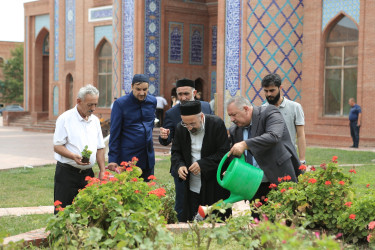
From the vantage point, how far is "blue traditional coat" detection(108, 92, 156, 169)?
5488 mm

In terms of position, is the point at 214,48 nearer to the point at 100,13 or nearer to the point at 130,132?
the point at 100,13

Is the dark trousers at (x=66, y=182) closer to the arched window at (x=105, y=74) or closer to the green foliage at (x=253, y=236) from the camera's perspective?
the green foliage at (x=253, y=236)

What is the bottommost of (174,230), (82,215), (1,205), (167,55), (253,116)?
(1,205)

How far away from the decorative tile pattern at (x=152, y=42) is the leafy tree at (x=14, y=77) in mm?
29229

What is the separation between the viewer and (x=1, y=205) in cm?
708

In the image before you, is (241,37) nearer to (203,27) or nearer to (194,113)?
(203,27)

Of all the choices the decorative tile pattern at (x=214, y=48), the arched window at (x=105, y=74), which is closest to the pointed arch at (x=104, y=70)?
the arched window at (x=105, y=74)

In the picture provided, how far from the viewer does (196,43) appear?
A: 22234 millimetres

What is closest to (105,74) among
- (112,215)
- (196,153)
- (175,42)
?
(175,42)

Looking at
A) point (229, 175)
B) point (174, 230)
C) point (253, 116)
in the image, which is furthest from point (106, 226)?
point (253, 116)

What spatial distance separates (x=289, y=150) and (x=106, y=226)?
1850mm

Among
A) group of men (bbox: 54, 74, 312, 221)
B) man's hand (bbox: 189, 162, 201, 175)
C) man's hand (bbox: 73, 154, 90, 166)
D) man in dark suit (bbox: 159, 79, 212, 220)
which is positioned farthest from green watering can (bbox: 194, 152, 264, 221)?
man's hand (bbox: 73, 154, 90, 166)

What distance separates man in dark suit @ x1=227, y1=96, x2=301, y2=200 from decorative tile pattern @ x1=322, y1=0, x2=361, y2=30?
11.6 metres

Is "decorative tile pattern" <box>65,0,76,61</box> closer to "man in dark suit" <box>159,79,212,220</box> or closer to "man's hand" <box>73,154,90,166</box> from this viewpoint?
"man in dark suit" <box>159,79,212,220</box>
